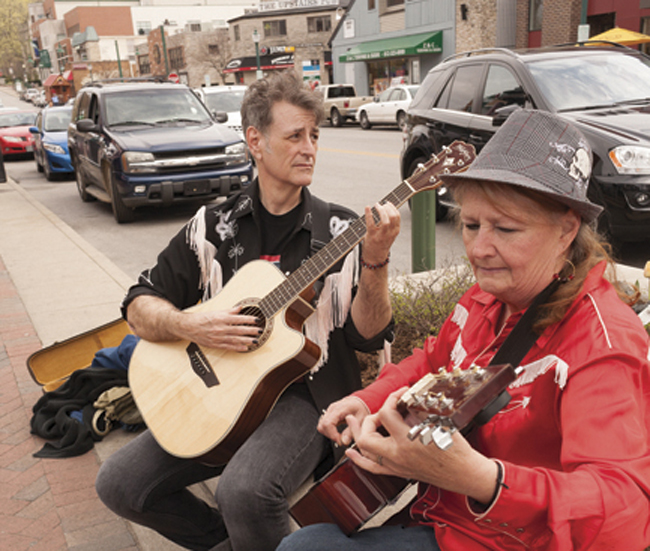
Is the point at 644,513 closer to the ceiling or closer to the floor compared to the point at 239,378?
closer to the ceiling

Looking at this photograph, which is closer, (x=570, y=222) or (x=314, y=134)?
(x=570, y=222)

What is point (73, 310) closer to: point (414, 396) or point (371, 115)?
point (414, 396)

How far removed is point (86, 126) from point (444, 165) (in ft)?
28.4

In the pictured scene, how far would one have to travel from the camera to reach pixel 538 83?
21.6ft

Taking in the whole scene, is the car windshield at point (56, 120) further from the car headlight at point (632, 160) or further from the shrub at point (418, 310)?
the shrub at point (418, 310)

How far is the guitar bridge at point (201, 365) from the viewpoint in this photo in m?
2.49

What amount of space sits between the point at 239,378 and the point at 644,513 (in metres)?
1.48

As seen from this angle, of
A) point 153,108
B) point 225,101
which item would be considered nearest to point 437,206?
point 153,108

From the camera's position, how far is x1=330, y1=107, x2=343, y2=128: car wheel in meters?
28.8

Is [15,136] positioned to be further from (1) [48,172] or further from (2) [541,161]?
(2) [541,161]

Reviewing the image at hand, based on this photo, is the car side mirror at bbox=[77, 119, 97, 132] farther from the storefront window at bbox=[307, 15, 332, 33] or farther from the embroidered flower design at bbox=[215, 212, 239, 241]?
the storefront window at bbox=[307, 15, 332, 33]

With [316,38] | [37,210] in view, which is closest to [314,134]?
[37,210]

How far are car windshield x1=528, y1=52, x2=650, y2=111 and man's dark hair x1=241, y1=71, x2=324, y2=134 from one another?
4214mm

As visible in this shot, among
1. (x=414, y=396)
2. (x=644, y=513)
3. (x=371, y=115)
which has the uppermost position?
(x=414, y=396)
